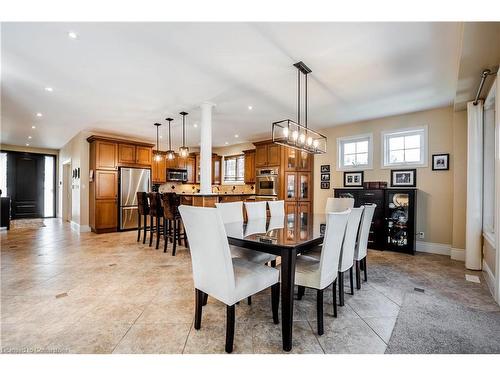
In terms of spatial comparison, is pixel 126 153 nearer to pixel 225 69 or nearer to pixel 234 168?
pixel 234 168

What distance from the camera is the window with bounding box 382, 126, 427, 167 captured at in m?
4.39

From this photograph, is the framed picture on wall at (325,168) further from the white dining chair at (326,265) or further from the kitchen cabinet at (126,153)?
the kitchen cabinet at (126,153)

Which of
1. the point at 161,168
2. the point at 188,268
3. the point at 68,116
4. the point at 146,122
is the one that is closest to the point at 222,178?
the point at 161,168

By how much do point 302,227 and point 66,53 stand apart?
3.16 metres

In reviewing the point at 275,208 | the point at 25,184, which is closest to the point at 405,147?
the point at 275,208

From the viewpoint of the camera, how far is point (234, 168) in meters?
8.12

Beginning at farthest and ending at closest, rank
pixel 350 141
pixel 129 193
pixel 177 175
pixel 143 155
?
pixel 177 175 → pixel 143 155 → pixel 129 193 → pixel 350 141

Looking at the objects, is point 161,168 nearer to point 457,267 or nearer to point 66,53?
point 66,53

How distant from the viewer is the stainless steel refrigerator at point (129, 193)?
20.2 feet

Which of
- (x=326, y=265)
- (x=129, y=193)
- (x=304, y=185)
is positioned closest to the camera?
(x=326, y=265)

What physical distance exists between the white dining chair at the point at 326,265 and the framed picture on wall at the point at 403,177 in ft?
10.8

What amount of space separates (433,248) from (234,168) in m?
5.69

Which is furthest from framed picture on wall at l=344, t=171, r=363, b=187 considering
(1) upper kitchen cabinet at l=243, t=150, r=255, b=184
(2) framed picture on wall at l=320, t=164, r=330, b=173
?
(1) upper kitchen cabinet at l=243, t=150, r=255, b=184

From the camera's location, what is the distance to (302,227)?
2465 millimetres
